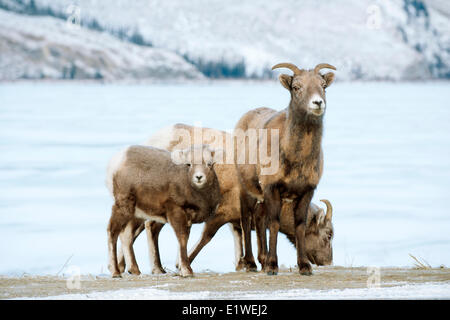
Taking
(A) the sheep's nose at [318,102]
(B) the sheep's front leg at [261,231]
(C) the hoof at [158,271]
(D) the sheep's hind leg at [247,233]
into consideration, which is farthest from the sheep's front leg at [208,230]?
(A) the sheep's nose at [318,102]

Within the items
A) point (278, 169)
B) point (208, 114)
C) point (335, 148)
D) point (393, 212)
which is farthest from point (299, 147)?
point (208, 114)

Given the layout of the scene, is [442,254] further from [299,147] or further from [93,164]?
[93,164]

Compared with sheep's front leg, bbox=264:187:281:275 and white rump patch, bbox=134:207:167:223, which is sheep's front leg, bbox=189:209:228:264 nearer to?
white rump patch, bbox=134:207:167:223

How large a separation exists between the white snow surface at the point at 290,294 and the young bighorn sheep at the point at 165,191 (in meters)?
1.51

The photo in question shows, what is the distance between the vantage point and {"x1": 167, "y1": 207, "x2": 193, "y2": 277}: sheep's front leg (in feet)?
35.1

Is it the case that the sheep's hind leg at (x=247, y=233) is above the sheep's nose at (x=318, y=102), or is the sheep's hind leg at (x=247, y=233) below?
below

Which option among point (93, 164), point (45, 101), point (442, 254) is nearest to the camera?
point (442, 254)

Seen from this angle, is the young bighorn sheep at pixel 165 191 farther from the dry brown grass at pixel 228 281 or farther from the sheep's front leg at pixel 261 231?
the sheep's front leg at pixel 261 231

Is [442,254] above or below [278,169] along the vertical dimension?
below

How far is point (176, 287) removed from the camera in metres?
9.74

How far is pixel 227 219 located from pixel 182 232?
4.79 feet

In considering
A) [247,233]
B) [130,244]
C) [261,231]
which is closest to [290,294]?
[261,231]

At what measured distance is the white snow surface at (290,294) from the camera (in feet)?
29.0
